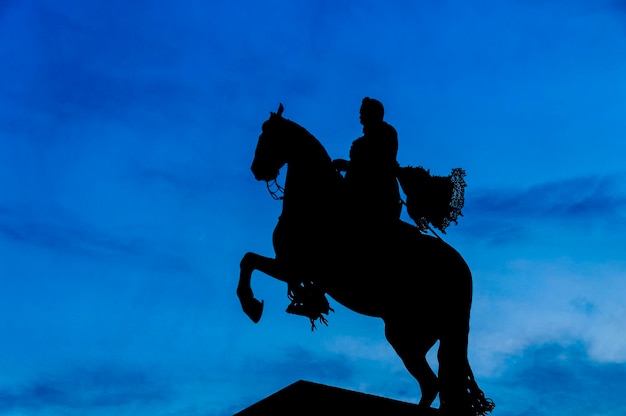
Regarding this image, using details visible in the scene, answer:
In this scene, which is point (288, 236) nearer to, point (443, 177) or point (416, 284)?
point (416, 284)

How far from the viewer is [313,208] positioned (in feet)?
28.7

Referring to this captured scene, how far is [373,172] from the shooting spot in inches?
353

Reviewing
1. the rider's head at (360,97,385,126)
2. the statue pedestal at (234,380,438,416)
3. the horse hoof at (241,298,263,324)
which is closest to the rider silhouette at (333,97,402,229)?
the rider's head at (360,97,385,126)

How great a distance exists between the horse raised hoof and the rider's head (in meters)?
2.59

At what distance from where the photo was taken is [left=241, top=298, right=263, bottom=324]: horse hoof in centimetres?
847

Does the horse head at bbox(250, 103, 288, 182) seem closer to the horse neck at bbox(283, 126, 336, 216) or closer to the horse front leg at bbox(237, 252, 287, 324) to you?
the horse neck at bbox(283, 126, 336, 216)

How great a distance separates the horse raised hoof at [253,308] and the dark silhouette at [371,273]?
0.01 metres

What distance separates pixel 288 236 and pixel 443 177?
213cm

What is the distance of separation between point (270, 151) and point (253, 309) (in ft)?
6.22

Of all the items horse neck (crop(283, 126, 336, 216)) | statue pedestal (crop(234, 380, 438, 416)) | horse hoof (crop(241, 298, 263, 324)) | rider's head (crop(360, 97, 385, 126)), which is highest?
rider's head (crop(360, 97, 385, 126))

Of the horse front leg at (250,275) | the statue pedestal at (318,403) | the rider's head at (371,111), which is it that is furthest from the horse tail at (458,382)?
the rider's head at (371,111)

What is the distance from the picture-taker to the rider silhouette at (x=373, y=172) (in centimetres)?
879

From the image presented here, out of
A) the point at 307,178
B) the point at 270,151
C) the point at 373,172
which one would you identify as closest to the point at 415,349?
the point at 373,172

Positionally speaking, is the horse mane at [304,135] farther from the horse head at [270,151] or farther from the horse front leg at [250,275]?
the horse front leg at [250,275]
